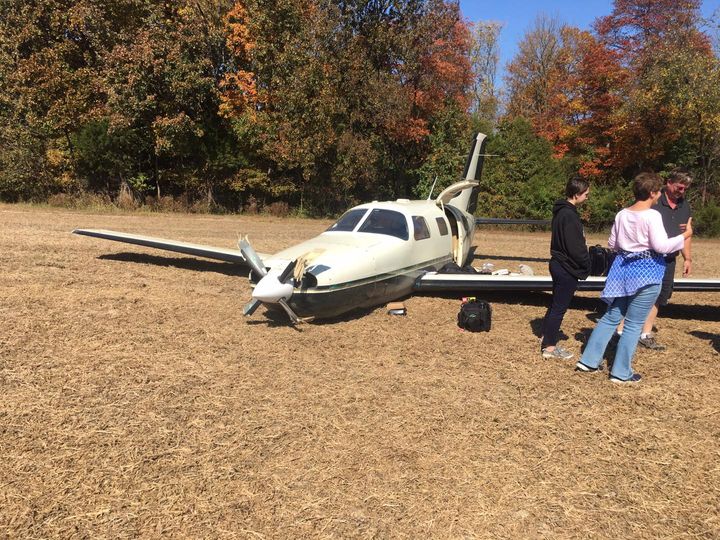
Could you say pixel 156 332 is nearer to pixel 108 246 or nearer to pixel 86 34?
pixel 108 246

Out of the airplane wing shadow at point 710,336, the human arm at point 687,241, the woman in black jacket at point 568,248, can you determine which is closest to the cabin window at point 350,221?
the woman in black jacket at point 568,248

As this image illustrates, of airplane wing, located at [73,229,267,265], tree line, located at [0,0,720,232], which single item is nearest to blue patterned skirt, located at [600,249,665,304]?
airplane wing, located at [73,229,267,265]

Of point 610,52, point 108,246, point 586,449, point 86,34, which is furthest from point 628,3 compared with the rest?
point 586,449

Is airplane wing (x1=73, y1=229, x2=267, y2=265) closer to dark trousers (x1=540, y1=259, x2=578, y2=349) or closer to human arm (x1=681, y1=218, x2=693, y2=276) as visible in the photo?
dark trousers (x1=540, y1=259, x2=578, y2=349)

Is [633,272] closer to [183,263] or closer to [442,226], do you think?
[442,226]

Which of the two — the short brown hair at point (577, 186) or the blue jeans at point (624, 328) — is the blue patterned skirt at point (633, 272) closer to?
the blue jeans at point (624, 328)

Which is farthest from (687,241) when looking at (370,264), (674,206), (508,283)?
(370,264)

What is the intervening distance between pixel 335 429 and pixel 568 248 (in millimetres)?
3204

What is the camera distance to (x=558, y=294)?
548 centimetres

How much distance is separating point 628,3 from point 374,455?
41.4 meters

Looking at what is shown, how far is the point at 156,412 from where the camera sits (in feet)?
13.6

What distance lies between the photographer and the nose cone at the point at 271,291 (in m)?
5.91

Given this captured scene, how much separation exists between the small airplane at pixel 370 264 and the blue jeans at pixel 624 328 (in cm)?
248

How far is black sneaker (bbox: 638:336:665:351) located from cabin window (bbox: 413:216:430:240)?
366cm
